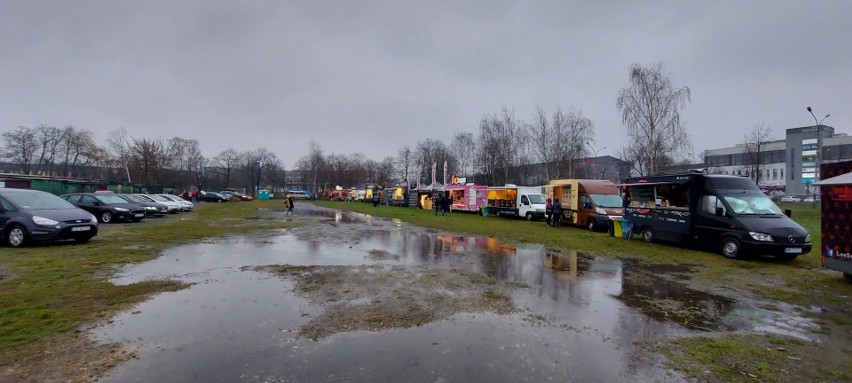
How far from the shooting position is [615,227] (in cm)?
1742

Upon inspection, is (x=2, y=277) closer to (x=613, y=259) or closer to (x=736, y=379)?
(x=736, y=379)

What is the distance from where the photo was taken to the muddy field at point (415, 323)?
385 centimetres

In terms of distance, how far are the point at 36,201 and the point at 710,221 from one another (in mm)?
20371

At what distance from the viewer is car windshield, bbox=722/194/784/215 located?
1182 cm

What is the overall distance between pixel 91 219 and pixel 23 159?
257 feet

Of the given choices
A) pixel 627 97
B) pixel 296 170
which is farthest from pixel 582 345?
pixel 296 170

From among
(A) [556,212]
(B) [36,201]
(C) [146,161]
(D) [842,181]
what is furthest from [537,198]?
(C) [146,161]

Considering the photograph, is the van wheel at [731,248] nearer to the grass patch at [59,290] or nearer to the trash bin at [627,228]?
the trash bin at [627,228]

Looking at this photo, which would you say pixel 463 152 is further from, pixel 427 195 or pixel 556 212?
pixel 556 212

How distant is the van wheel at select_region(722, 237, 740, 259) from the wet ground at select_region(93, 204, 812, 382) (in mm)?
3741

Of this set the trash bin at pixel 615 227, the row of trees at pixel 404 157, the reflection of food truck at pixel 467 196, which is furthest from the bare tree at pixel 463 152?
the trash bin at pixel 615 227

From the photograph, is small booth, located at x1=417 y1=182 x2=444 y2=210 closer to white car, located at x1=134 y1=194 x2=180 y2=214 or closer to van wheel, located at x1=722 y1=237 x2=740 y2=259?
white car, located at x1=134 y1=194 x2=180 y2=214

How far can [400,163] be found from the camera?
97.9 metres

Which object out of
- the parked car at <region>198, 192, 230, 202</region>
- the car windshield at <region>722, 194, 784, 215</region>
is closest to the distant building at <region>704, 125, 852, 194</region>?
the car windshield at <region>722, 194, 784, 215</region>
